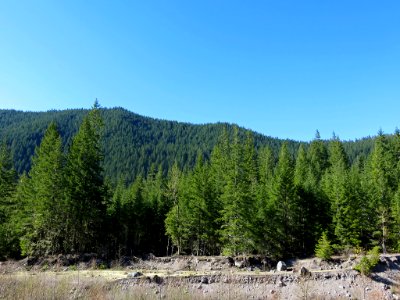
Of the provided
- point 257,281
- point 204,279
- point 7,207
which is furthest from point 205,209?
point 7,207

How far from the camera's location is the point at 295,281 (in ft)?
91.4

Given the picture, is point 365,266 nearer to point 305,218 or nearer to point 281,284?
point 281,284

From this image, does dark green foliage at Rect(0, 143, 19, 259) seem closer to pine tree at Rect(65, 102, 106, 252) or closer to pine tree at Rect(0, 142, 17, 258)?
pine tree at Rect(0, 142, 17, 258)

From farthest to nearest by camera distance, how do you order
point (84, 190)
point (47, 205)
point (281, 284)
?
point (84, 190)
point (47, 205)
point (281, 284)

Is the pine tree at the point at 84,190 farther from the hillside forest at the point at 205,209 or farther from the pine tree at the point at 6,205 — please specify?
the pine tree at the point at 6,205

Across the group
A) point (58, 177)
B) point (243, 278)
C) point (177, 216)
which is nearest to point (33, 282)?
point (243, 278)

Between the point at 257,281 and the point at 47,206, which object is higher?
the point at 47,206

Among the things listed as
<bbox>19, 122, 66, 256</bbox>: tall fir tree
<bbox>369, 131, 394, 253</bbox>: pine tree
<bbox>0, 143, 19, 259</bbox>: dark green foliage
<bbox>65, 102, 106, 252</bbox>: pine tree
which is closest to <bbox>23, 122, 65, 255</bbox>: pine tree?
<bbox>19, 122, 66, 256</bbox>: tall fir tree

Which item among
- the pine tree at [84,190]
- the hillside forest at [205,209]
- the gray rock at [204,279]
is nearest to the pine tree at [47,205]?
the hillside forest at [205,209]

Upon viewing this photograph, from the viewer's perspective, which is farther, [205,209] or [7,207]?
[205,209]

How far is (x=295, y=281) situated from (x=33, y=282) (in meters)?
19.7

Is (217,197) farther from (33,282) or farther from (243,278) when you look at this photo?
(33,282)

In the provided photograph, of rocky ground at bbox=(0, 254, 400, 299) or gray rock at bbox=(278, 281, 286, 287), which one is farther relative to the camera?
gray rock at bbox=(278, 281, 286, 287)

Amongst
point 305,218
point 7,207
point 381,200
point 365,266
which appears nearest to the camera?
point 365,266
